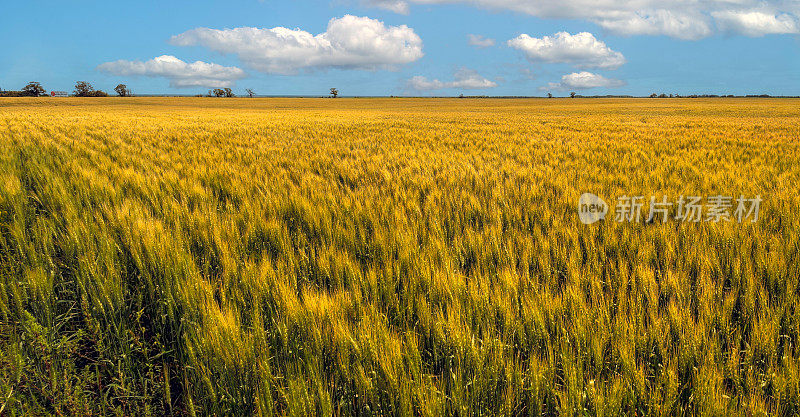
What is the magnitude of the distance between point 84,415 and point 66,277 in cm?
125

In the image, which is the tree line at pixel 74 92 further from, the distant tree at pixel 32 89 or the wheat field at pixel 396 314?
the wheat field at pixel 396 314

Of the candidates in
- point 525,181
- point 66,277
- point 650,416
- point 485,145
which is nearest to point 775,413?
point 650,416

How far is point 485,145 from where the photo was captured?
337 inches

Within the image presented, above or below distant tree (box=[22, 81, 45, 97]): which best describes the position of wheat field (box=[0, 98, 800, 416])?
below

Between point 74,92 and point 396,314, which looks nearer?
point 396,314

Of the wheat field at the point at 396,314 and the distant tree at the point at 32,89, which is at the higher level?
the distant tree at the point at 32,89

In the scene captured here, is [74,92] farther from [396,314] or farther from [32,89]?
[396,314]

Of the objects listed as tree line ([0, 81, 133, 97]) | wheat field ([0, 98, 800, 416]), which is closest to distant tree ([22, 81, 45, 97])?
tree line ([0, 81, 133, 97])

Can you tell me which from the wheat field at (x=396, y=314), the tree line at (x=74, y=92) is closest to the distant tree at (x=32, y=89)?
the tree line at (x=74, y=92)

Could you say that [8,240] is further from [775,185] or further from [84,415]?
[775,185]

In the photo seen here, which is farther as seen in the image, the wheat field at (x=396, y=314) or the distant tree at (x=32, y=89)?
the distant tree at (x=32, y=89)

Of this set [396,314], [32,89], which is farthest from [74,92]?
[396,314]

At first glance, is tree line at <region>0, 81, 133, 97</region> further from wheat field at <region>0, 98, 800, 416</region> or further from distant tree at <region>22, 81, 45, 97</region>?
wheat field at <region>0, 98, 800, 416</region>

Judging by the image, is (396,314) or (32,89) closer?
(396,314)
